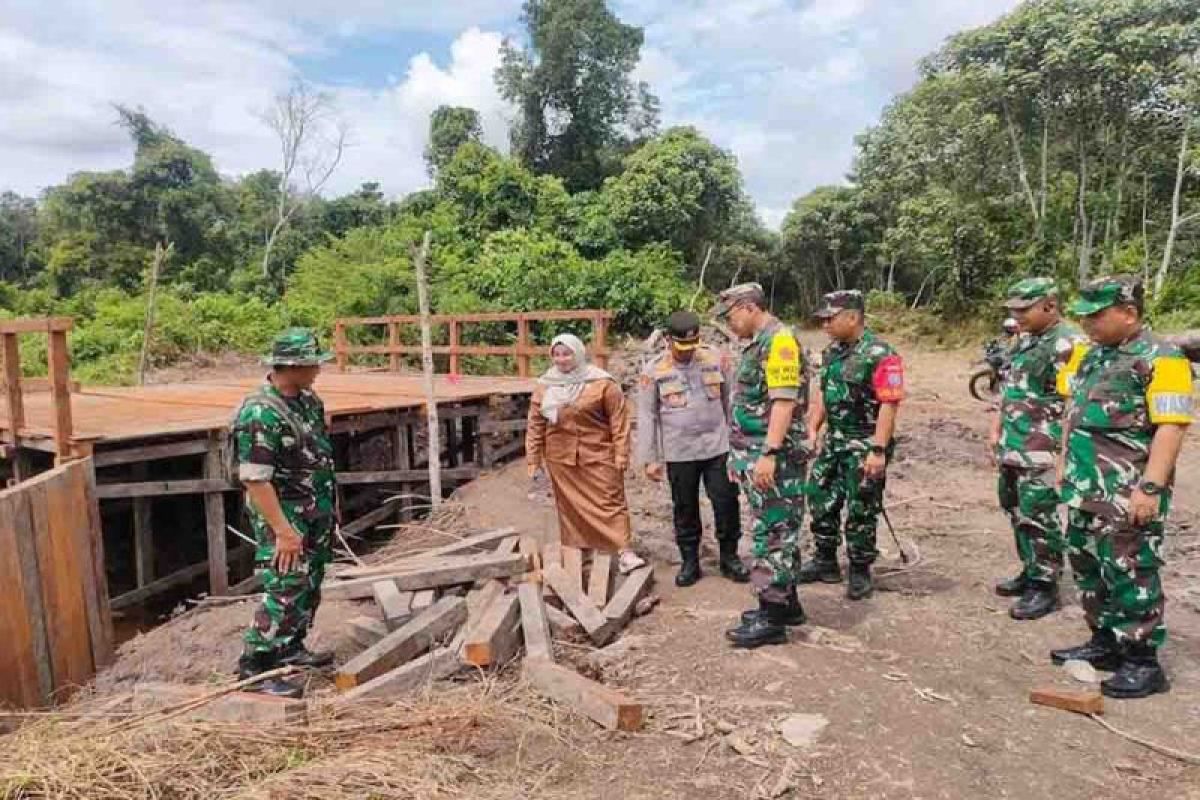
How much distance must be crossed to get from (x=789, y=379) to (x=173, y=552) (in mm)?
7907

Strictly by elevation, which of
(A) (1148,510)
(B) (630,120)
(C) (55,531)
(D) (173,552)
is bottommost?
(D) (173,552)

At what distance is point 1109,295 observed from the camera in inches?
123

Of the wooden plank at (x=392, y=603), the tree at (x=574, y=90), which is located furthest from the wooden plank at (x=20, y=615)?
the tree at (x=574, y=90)

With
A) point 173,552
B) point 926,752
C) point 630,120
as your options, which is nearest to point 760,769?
point 926,752

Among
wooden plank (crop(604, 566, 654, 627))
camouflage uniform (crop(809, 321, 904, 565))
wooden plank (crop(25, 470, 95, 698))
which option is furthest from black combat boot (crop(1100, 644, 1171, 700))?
wooden plank (crop(25, 470, 95, 698))

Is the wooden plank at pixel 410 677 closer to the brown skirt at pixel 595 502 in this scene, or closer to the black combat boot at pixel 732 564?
the brown skirt at pixel 595 502

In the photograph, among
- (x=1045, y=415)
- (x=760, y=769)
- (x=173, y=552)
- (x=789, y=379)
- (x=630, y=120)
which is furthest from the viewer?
(x=630, y=120)

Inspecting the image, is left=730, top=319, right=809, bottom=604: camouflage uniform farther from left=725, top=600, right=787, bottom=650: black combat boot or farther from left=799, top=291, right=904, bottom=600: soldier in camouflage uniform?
left=799, top=291, right=904, bottom=600: soldier in camouflage uniform

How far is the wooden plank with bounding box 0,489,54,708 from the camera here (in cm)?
443

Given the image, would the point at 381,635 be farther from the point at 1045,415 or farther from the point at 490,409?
the point at 490,409

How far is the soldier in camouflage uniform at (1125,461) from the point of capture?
9.98 feet

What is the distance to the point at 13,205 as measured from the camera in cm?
3441

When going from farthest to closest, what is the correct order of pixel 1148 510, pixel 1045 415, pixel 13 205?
1. pixel 13 205
2. pixel 1045 415
3. pixel 1148 510

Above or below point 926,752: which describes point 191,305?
above
